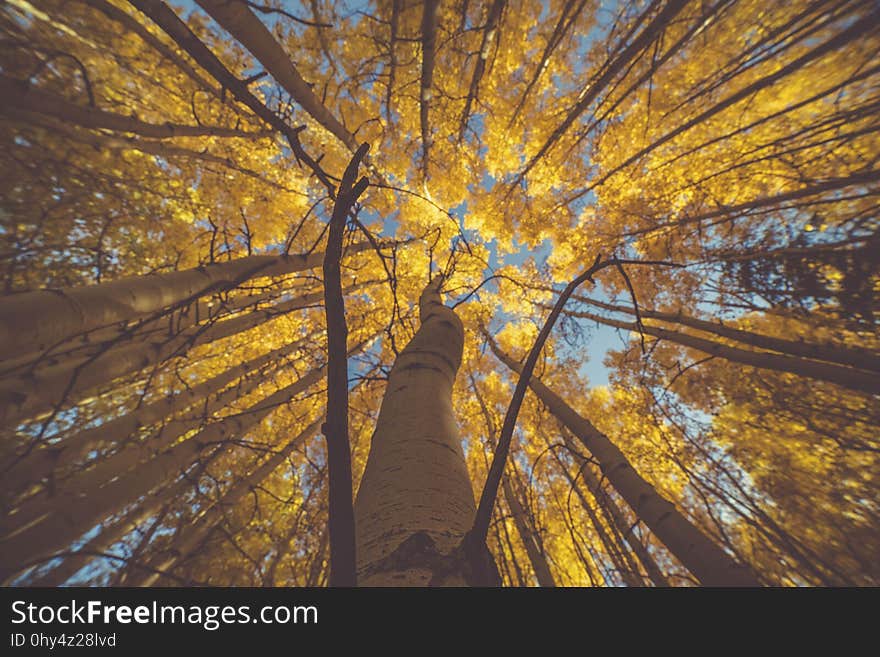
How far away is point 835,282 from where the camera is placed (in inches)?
142

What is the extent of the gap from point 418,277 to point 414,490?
616 cm

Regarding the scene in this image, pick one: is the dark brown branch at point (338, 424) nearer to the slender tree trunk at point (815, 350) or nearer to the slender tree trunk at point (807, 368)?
the slender tree trunk at point (807, 368)

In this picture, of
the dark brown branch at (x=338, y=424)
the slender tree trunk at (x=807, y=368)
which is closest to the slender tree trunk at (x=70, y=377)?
the dark brown branch at (x=338, y=424)

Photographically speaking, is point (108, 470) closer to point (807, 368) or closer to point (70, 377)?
point (70, 377)

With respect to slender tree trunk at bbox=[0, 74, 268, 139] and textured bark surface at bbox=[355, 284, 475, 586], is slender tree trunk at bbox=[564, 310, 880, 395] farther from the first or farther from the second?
slender tree trunk at bbox=[0, 74, 268, 139]

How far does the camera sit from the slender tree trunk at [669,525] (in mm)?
1572

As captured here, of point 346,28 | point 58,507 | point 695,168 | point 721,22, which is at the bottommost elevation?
point 58,507

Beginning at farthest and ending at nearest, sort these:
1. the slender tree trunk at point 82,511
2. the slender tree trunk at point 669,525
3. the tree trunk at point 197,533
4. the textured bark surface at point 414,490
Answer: the tree trunk at point 197,533, the slender tree trunk at point 82,511, the slender tree trunk at point 669,525, the textured bark surface at point 414,490

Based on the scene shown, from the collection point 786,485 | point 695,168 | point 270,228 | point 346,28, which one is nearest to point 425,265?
point 270,228
